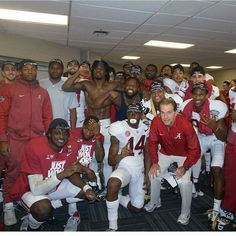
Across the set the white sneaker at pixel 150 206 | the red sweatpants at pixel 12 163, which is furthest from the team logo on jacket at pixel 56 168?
the white sneaker at pixel 150 206

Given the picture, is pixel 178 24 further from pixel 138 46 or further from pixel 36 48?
pixel 36 48

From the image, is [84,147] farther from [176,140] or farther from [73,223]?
[176,140]

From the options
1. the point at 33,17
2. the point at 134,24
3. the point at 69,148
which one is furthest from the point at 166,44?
the point at 69,148

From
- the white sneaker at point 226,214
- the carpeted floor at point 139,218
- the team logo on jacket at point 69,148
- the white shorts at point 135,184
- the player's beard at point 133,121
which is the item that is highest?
the player's beard at point 133,121

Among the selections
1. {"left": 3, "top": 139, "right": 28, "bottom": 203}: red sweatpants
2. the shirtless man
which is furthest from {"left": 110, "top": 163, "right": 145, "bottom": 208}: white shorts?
{"left": 3, "top": 139, "right": 28, "bottom": 203}: red sweatpants

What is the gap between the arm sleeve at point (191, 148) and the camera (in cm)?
323

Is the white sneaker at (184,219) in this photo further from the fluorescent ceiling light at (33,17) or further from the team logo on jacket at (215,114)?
the fluorescent ceiling light at (33,17)

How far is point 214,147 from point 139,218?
1.30 metres

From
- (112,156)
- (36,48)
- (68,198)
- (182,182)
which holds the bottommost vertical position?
(68,198)

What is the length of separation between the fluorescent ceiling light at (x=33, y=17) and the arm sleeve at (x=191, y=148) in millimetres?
3300

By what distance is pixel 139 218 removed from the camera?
3.53 m

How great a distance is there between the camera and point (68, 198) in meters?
3.12
